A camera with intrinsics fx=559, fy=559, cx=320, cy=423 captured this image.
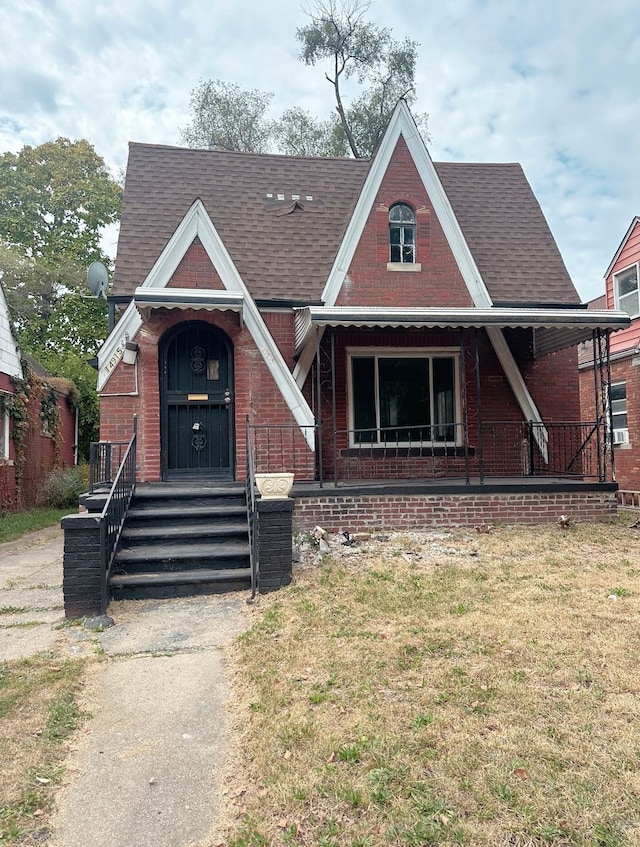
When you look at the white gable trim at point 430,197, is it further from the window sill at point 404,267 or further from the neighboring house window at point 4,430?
the neighboring house window at point 4,430

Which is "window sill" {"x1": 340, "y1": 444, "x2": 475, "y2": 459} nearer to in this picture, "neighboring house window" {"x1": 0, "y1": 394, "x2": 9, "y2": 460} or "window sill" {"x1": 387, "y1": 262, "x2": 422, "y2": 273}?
"window sill" {"x1": 387, "y1": 262, "x2": 422, "y2": 273}

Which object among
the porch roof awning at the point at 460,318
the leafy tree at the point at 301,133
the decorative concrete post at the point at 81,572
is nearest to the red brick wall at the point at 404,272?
the porch roof awning at the point at 460,318

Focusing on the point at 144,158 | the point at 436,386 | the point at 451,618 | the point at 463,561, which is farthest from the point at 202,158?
the point at 451,618

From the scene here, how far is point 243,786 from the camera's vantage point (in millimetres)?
2770

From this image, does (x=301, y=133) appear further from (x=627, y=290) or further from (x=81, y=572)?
(x=81, y=572)

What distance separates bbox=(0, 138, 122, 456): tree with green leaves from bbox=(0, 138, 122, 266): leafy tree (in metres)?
0.04

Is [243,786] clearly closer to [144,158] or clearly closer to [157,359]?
[157,359]

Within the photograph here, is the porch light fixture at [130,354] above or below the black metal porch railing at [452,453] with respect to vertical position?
above

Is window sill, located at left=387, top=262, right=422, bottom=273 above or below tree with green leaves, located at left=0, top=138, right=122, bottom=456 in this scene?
below

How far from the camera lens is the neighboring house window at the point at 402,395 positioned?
10406mm

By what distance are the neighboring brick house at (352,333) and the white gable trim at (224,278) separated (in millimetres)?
33

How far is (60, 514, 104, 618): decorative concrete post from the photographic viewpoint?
5.53 m

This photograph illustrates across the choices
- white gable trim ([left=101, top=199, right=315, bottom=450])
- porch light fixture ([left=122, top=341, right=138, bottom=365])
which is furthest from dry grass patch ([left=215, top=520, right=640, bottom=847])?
porch light fixture ([left=122, top=341, right=138, bottom=365])

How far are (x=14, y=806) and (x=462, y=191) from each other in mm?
13167
